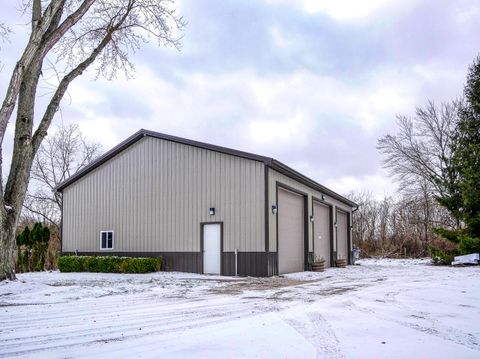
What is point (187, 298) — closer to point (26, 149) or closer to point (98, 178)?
point (26, 149)

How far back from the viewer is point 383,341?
195 inches

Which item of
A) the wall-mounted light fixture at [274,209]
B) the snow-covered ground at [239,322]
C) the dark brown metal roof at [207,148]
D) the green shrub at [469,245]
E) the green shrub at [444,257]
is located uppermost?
the dark brown metal roof at [207,148]

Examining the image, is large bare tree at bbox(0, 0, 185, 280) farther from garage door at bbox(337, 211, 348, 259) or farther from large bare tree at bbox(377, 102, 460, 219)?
large bare tree at bbox(377, 102, 460, 219)

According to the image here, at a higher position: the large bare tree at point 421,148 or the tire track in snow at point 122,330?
the large bare tree at point 421,148

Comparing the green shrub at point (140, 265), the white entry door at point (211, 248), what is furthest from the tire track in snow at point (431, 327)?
the green shrub at point (140, 265)

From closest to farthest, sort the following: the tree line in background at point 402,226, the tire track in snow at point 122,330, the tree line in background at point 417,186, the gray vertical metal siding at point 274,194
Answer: the tire track in snow at point 122,330
the gray vertical metal siding at point 274,194
the tree line in background at point 417,186
the tree line in background at point 402,226

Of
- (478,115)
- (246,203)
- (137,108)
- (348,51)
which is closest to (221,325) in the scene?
(246,203)

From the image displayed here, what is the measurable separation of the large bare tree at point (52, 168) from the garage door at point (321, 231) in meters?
18.9

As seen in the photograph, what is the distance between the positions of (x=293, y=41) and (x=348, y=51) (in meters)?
2.56

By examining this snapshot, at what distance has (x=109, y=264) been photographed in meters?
16.5

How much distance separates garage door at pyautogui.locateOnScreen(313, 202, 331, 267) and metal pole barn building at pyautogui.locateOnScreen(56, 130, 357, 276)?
96mm

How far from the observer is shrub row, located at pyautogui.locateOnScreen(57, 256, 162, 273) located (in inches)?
620

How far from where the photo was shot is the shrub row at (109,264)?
1574cm

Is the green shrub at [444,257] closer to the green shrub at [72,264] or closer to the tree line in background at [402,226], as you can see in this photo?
the tree line in background at [402,226]
